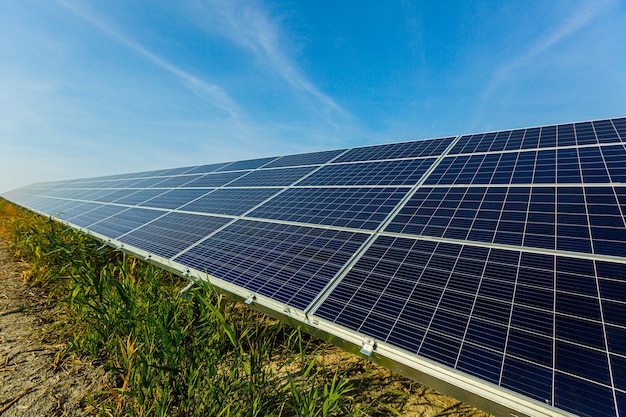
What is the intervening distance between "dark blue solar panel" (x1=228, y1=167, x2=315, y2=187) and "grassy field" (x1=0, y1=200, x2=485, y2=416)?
5.78m

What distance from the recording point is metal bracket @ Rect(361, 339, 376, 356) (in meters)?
3.02

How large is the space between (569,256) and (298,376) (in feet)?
13.5

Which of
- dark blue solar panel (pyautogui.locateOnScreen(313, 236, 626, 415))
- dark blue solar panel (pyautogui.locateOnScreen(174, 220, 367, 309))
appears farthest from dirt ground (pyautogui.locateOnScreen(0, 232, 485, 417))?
dark blue solar panel (pyautogui.locateOnScreen(174, 220, 367, 309))

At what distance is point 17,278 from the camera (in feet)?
25.6

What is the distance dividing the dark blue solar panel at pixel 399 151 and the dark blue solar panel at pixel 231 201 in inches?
147

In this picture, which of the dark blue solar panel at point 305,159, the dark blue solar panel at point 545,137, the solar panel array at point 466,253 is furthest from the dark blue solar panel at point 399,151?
the dark blue solar panel at point 305,159

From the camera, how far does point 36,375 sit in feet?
13.7

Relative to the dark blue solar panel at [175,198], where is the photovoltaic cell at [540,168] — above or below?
above

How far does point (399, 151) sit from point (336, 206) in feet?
16.2

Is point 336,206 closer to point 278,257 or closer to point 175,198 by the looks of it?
point 278,257

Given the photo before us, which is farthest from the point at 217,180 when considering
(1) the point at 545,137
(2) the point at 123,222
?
(1) the point at 545,137

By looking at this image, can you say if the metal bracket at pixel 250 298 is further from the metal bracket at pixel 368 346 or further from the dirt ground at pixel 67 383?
the metal bracket at pixel 368 346

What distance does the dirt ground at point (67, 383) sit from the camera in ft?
11.7

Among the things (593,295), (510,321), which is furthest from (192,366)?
(593,295)
